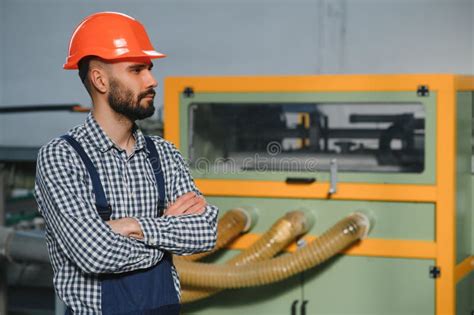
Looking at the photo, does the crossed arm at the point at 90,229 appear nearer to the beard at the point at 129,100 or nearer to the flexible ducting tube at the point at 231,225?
the beard at the point at 129,100

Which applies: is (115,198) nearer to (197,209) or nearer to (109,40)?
(197,209)

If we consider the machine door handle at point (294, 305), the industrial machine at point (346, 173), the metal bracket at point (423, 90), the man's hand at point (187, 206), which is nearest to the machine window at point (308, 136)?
the industrial machine at point (346, 173)

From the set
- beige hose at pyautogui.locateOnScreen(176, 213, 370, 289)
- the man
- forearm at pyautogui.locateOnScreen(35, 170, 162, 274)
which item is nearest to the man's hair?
the man

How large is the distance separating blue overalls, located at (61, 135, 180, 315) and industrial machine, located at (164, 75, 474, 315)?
1193mm

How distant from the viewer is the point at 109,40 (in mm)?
1601

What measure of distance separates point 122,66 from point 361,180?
1.41m

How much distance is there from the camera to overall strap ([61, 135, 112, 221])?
5.08 feet

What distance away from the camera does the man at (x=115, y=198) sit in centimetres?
150

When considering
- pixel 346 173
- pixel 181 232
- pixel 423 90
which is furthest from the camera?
pixel 346 173

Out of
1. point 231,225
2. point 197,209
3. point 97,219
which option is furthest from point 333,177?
point 97,219

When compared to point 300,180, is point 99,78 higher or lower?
higher

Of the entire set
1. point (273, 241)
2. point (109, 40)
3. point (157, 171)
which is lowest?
point (273, 241)

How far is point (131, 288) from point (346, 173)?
144cm

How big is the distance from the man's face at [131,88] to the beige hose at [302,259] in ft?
4.12
